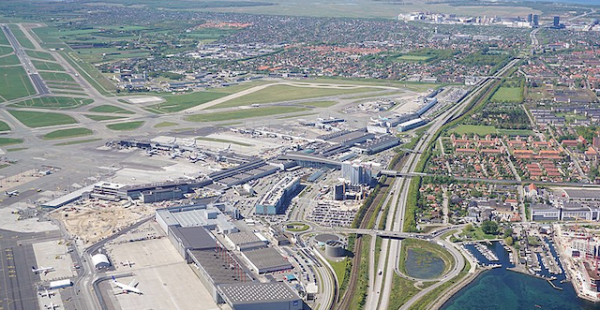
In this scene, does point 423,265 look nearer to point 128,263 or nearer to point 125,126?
point 128,263

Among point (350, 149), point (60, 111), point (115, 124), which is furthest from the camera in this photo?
point (60, 111)

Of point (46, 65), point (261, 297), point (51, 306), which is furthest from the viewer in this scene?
point (46, 65)

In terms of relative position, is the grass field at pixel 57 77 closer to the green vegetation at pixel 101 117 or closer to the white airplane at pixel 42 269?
the green vegetation at pixel 101 117

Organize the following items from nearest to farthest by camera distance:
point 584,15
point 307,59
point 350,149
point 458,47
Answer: point 350,149
point 307,59
point 458,47
point 584,15

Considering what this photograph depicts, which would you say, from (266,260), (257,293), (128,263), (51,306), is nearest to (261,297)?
(257,293)

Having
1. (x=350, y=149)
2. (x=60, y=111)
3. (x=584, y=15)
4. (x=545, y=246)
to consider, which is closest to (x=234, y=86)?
(x=60, y=111)

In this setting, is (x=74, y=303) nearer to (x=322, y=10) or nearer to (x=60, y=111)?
(x=60, y=111)

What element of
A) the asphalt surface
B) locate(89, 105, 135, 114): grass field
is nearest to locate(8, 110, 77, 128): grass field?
locate(89, 105, 135, 114): grass field
